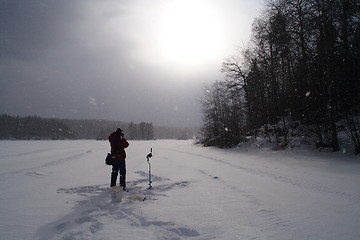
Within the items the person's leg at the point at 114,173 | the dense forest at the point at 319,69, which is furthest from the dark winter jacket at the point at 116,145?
the dense forest at the point at 319,69

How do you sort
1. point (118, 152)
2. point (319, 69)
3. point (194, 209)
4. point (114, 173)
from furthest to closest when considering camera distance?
point (319, 69)
point (118, 152)
point (114, 173)
point (194, 209)

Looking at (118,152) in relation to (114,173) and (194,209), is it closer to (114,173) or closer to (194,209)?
(114,173)

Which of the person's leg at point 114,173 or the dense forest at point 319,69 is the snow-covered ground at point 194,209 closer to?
the person's leg at point 114,173

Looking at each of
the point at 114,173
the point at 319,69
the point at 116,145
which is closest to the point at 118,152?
the point at 116,145

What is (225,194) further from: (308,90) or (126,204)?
(308,90)

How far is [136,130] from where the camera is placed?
140m

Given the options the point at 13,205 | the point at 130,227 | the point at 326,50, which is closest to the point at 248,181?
the point at 130,227

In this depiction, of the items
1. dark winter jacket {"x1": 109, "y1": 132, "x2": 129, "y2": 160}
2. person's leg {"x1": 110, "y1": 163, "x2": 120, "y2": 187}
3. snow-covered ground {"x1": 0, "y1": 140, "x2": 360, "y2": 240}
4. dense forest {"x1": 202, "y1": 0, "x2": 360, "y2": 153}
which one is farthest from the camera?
dense forest {"x1": 202, "y1": 0, "x2": 360, "y2": 153}

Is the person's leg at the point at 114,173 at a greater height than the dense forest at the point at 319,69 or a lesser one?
lesser

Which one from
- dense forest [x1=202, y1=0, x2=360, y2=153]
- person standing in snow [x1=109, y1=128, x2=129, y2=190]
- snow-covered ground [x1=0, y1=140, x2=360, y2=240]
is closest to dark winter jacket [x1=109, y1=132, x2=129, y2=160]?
person standing in snow [x1=109, y1=128, x2=129, y2=190]

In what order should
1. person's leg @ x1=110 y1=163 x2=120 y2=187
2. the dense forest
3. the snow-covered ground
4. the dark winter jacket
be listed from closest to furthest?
the snow-covered ground, person's leg @ x1=110 y1=163 x2=120 y2=187, the dark winter jacket, the dense forest

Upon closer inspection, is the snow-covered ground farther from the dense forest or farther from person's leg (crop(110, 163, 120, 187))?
the dense forest

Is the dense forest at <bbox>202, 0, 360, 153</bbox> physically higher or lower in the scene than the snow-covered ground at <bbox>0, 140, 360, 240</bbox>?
higher

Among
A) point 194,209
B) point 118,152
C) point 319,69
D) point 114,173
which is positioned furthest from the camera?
point 319,69
